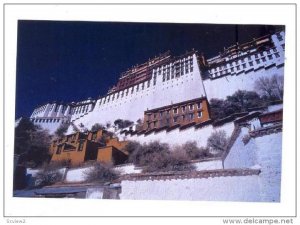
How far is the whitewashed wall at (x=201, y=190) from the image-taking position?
8.15 ft

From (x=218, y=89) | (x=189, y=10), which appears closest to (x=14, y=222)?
(x=218, y=89)

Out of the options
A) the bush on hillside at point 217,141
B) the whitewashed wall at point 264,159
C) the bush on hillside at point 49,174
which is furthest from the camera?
the bush on hillside at point 49,174

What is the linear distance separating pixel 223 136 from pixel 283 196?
0.56m

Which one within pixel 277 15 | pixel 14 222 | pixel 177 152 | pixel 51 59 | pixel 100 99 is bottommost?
pixel 14 222

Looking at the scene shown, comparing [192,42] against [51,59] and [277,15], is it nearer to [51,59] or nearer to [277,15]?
[277,15]

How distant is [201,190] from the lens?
2.51 m

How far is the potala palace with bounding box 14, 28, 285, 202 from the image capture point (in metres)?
2.51

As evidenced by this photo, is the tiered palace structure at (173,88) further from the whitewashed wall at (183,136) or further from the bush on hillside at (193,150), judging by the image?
the bush on hillside at (193,150)

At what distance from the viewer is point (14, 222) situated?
2490 millimetres

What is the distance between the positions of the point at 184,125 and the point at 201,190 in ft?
1.62

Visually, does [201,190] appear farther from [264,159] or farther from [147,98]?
[147,98]

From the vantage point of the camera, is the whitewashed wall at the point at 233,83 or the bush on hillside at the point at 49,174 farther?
the bush on hillside at the point at 49,174

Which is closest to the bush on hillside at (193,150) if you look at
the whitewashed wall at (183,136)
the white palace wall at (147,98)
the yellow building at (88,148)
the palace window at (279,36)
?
the whitewashed wall at (183,136)

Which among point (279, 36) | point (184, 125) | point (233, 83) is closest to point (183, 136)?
point (184, 125)
